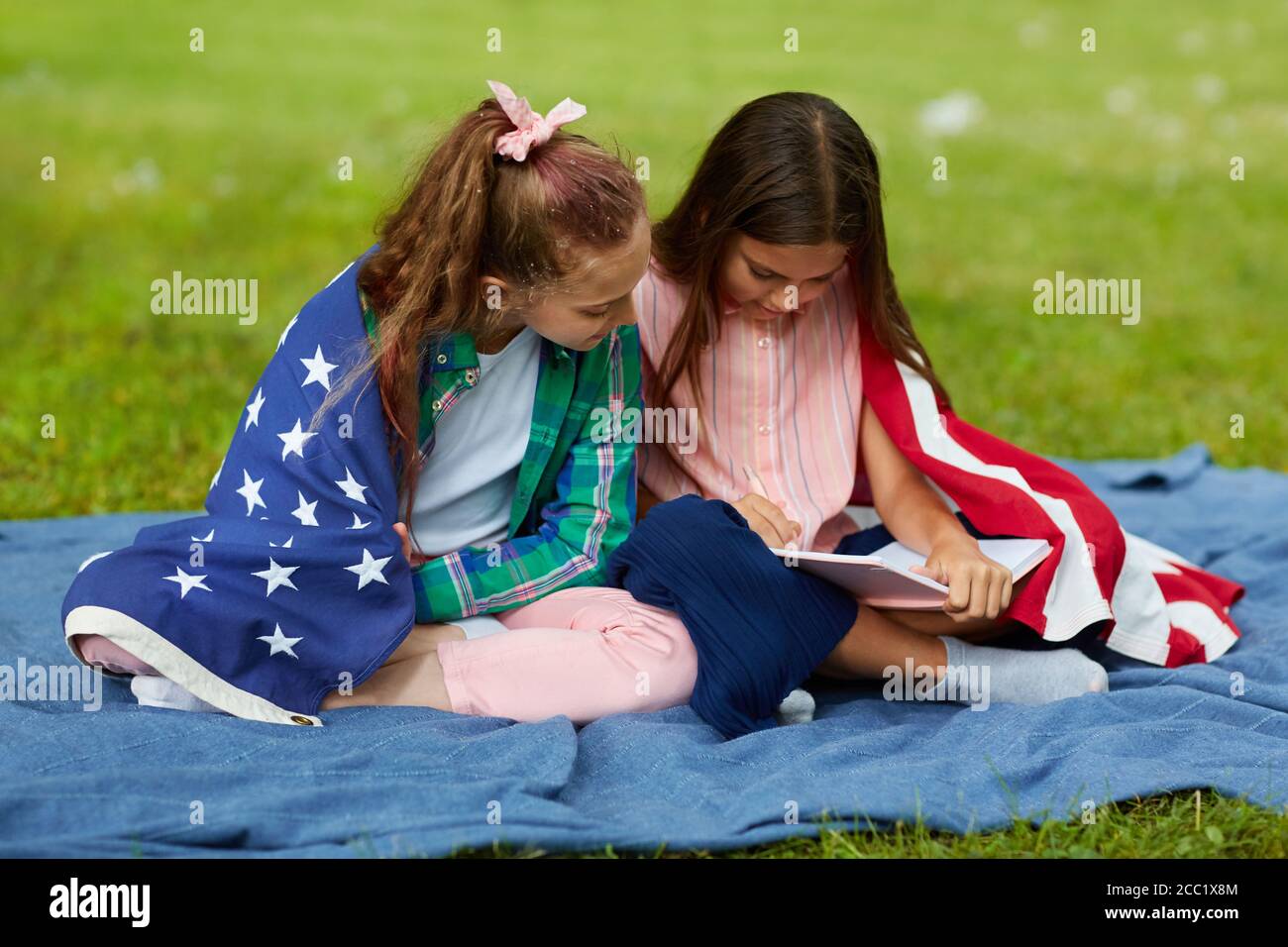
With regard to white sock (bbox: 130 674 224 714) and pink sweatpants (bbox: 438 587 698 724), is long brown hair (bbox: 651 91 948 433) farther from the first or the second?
white sock (bbox: 130 674 224 714)

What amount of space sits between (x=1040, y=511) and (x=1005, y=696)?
37 cm

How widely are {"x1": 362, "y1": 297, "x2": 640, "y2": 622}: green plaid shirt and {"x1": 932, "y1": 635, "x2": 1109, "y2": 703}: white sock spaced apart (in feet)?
2.36

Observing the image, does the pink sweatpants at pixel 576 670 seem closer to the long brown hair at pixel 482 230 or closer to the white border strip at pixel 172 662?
the white border strip at pixel 172 662

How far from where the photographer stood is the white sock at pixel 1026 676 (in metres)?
2.91

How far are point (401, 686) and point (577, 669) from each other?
0.33 metres

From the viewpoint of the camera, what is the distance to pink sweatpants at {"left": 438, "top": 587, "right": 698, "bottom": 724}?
2.74 m

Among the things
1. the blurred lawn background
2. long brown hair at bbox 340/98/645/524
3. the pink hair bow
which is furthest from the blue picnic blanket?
the blurred lawn background

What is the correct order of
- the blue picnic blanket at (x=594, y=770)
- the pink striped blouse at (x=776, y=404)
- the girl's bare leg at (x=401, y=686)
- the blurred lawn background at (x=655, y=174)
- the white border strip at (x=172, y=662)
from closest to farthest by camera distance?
the blue picnic blanket at (x=594, y=770), the white border strip at (x=172, y=662), the girl's bare leg at (x=401, y=686), the pink striped blouse at (x=776, y=404), the blurred lawn background at (x=655, y=174)

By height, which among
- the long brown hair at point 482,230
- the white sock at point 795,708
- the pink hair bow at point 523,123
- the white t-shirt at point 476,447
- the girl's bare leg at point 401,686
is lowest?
the white sock at point 795,708

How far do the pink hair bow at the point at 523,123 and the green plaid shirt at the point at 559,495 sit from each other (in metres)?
0.42

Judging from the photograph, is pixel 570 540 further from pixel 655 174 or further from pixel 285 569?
pixel 655 174

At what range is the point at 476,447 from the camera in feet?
9.61

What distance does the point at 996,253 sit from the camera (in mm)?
6980

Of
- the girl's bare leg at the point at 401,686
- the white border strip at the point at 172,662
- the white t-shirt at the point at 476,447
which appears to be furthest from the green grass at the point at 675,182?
the white border strip at the point at 172,662
